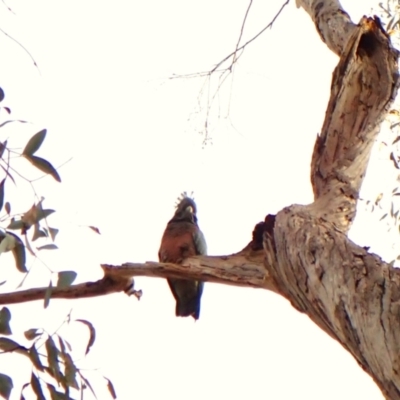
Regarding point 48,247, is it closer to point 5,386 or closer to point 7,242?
point 7,242

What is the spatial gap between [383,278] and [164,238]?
3027mm

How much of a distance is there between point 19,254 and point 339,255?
87cm

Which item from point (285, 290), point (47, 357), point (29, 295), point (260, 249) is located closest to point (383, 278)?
point (285, 290)

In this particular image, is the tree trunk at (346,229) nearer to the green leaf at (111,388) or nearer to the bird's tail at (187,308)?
the green leaf at (111,388)

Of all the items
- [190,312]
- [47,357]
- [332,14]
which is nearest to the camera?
[47,357]

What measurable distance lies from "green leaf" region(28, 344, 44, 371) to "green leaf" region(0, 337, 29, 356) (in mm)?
14

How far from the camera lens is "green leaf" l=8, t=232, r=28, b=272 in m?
2.26

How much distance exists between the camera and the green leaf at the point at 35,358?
92.0 inches

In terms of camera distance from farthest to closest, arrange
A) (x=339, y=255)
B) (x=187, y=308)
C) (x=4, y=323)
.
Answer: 1. (x=187, y=308)
2. (x=4, y=323)
3. (x=339, y=255)

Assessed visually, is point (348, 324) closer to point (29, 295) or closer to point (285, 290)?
point (285, 290)

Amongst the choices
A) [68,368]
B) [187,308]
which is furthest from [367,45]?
[187,308]

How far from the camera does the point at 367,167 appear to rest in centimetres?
264

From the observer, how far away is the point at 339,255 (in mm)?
1942

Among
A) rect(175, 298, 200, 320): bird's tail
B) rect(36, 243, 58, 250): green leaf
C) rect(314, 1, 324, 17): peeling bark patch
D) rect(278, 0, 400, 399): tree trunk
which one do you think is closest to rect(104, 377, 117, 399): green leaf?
rect(36, 243, 58, 250): green leaf
